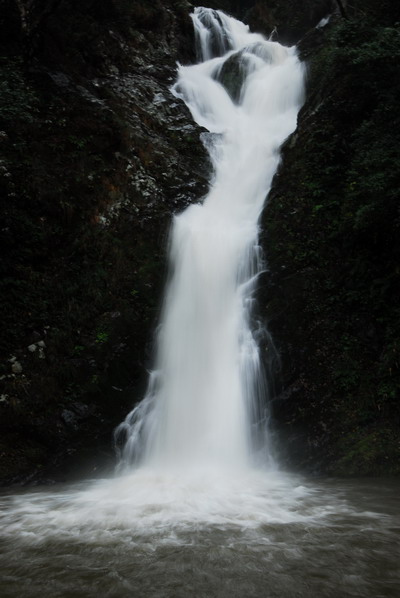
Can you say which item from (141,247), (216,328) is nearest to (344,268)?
(216,328)

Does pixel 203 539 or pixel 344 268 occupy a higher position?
pixel 344 268

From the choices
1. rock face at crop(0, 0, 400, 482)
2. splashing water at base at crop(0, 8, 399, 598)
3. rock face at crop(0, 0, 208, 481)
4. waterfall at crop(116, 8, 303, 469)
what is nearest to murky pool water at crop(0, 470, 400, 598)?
splashing water at base at crop(0, 8, 399, 598)

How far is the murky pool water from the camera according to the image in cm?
275

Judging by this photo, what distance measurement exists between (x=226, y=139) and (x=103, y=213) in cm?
526

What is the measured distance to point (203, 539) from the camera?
3578mm

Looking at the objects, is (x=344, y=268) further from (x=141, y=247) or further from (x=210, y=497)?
(x=210, y=497)

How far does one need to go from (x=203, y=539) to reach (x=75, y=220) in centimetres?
A: 640

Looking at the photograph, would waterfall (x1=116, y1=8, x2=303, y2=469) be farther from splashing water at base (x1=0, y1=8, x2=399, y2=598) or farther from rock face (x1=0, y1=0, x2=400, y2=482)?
rock face (x1=0, y1=0, x2=400, y2=482)

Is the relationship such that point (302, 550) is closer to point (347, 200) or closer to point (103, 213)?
point (347, 200)

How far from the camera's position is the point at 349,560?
3039 millimetres

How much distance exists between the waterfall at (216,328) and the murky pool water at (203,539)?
78 cm

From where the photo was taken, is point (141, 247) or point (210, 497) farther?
point (141, 247)

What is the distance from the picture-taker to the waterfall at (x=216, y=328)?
628cm

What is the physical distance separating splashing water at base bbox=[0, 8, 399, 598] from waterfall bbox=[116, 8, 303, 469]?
23mm
